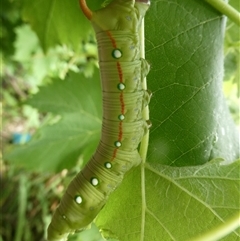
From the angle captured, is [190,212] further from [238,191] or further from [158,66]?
[158,66]

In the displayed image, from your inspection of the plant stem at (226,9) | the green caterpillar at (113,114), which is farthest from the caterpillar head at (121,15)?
the plant stem at (226,9)

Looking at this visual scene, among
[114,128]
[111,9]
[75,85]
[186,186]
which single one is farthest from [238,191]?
[75,85]

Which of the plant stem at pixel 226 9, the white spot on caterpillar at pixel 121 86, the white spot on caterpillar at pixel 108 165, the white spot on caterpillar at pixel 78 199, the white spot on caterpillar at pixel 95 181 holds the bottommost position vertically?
the white spot on caterpillar at pixel 78 199

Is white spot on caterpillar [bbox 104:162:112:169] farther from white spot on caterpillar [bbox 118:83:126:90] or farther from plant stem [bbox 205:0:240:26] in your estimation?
plant stem [bbox 205:0:240:26]

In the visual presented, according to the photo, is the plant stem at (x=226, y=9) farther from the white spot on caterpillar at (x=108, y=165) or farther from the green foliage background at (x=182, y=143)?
the white spot on caterpillar at (x=108, y=165)

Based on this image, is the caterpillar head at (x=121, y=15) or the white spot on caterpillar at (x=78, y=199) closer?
the caterpillar head at (x=121, y=15)

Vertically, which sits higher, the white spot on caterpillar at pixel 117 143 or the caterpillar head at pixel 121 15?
the caterpillar head at pixel 121 15

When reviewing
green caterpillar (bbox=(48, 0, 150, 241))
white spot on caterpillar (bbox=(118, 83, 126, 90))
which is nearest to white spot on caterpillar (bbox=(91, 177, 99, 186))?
green caterpillar (bbox=(48, 0, 150, 241))
